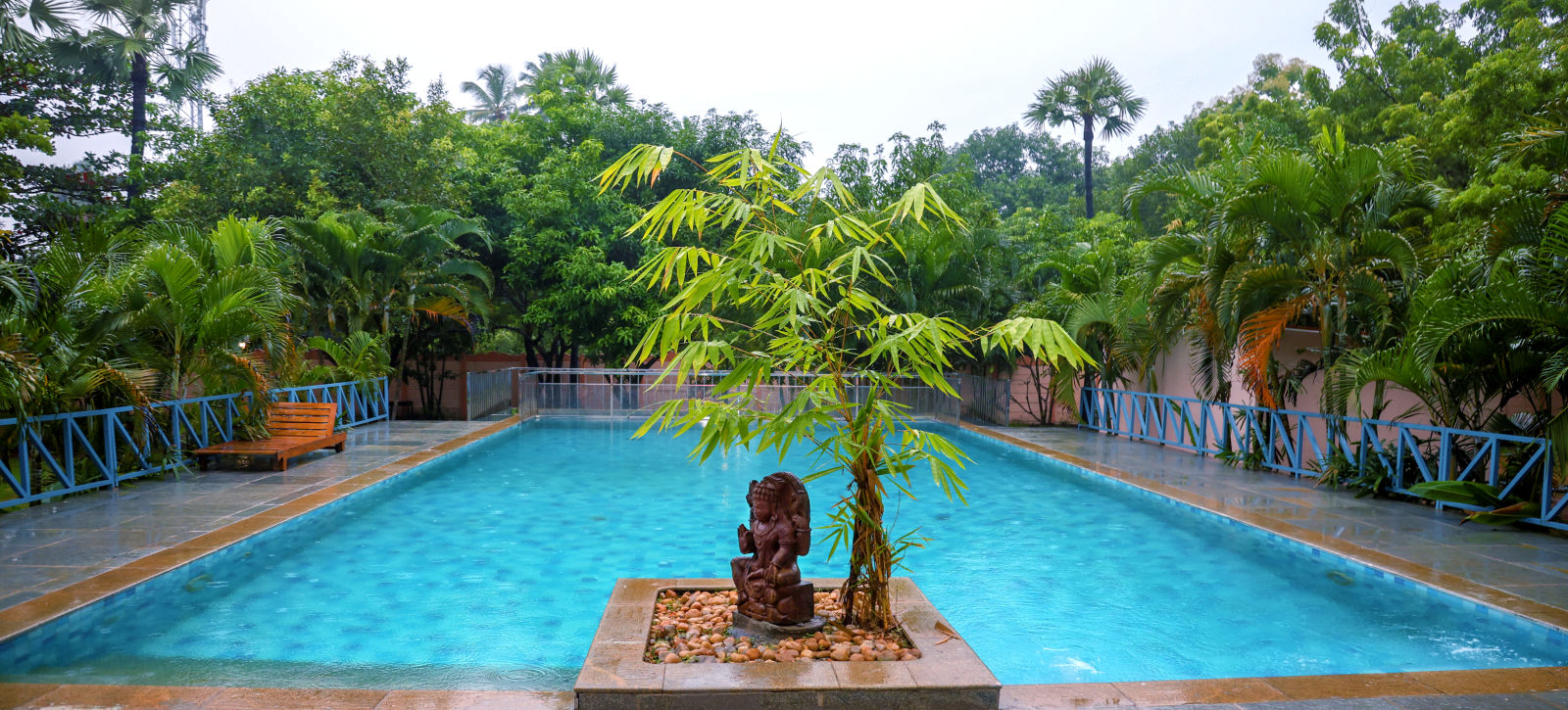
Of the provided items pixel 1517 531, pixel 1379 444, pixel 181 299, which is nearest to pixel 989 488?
pixel 1379 444

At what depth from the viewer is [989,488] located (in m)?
10.9

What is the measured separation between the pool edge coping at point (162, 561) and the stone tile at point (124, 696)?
1.00 metres

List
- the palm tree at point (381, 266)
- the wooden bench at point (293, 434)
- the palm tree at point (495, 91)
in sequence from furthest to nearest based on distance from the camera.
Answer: the palm tree at point (495, 91) → the palm tree at point (381, 266) → the wooden bench at point (293, 434)

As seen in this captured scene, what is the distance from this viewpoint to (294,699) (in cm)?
367

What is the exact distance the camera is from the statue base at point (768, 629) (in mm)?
4016

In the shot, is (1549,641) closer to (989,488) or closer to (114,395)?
(989,488)

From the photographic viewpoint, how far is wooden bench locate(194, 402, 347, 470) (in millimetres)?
9914

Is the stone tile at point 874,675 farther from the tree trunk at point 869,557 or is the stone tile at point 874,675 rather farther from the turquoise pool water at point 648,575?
the turquoise pool water at point 648,575

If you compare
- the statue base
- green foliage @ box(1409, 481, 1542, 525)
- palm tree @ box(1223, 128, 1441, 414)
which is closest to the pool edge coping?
the statue base

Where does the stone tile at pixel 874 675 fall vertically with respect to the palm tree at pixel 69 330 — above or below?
below

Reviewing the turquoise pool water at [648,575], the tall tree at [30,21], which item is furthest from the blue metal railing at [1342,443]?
the tall tree at [30,21]

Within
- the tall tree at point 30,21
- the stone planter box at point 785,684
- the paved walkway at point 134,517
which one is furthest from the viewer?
the tall tree at point 30,21

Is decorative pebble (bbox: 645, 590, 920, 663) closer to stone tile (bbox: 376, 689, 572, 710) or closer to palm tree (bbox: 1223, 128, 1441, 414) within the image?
stone tile (bbox: 376, 689, 572, 710)

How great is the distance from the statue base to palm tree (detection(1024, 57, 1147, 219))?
1154 inches
